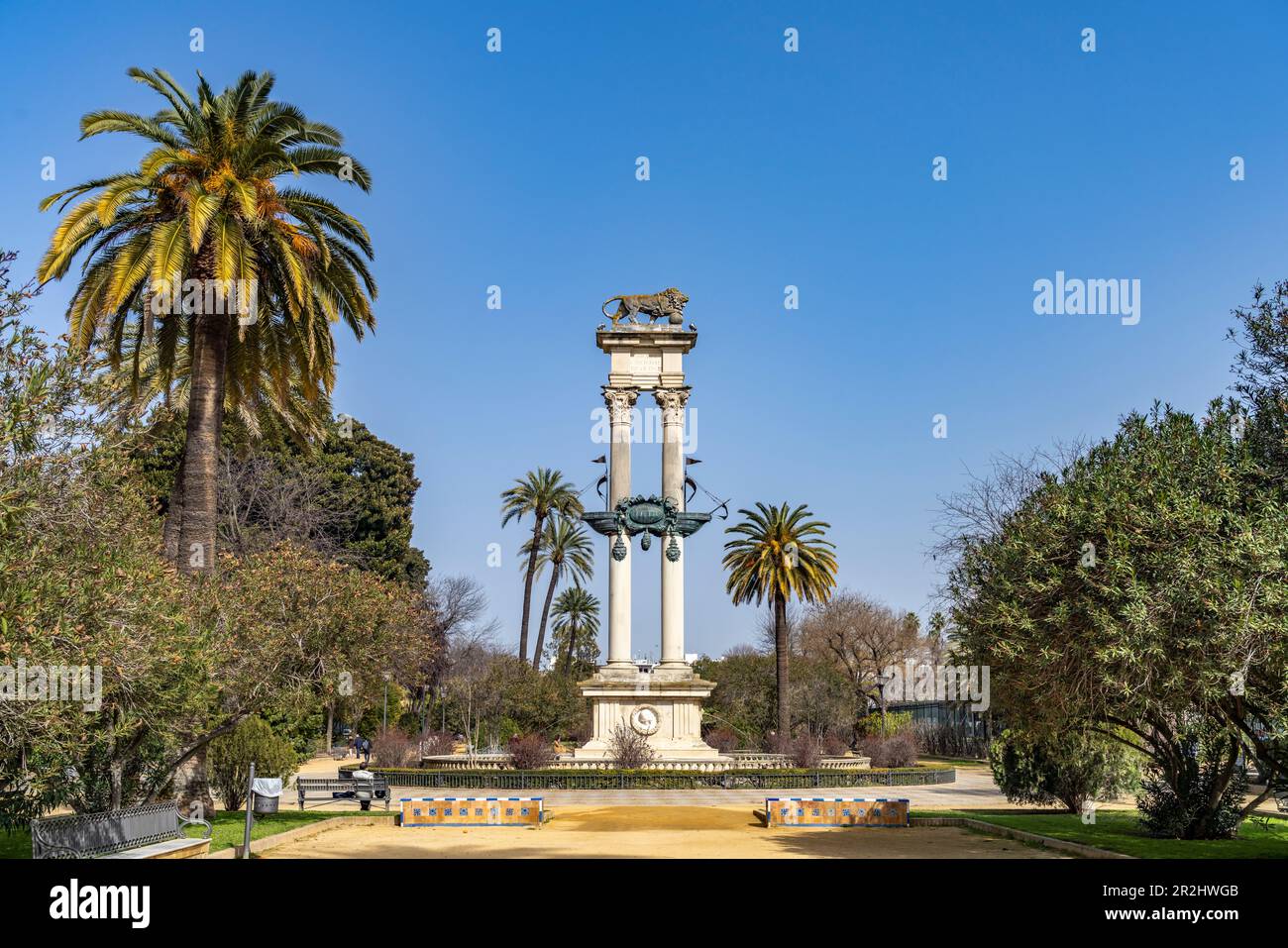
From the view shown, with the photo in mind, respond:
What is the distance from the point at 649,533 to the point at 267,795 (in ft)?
51.2

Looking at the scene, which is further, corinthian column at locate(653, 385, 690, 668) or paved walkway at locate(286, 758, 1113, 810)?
corinthian column at locate(653, 385, 690, 668)

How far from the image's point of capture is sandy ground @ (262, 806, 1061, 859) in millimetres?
17125

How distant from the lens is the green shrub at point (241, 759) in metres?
23.8

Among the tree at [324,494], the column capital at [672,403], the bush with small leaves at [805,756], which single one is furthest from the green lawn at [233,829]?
the tree at [324,494]

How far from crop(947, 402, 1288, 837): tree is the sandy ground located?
281 centimetres

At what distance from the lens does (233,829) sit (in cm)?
1886

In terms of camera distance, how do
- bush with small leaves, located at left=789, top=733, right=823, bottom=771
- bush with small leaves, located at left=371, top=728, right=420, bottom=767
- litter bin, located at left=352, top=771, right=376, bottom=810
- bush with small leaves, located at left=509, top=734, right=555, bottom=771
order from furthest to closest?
bush with small leaves, located at left=371, top=728, right=420, bottom=767 < bush with small leaves, located at left=789, top=733, right=823, bottom=771 < bush with small leaves, located at left=509, top=734, right=555, bottom=771 < litter bin, located at left=352, top=771, right=376, bottom=810

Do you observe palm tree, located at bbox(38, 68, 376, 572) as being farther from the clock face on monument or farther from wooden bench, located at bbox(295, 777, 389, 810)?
the clock face on monument

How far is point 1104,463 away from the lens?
1677 centimetres

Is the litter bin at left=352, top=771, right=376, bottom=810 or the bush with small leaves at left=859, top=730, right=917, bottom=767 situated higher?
the litter bin at left=352, top=771, right=376, bottom=810

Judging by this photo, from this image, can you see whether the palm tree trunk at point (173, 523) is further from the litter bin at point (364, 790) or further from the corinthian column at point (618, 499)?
the corinthian column at point (618, 499)

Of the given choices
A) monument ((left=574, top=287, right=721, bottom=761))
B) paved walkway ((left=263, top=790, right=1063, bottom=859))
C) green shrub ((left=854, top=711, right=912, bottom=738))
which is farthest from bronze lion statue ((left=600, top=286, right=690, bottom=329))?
green shrub ((left=854, top=711, right=912, bottom=738))

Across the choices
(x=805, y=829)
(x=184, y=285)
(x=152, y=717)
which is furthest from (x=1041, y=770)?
(x=184, y=285)
